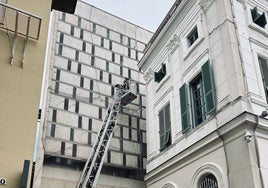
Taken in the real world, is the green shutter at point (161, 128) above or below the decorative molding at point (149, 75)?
below

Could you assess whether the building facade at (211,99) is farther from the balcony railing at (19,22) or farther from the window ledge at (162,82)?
the balcony railing at (19,22)

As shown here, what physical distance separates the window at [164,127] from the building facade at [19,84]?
9.59m

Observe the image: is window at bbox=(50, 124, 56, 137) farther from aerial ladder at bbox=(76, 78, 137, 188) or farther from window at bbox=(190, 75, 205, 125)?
window at bbox=(190, 75, 205, 125)

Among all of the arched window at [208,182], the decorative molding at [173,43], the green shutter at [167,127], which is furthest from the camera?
the decorative molding at [173,43]

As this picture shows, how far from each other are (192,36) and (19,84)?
35.7ft

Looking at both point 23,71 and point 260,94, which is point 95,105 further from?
point 23,71

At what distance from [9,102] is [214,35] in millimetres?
9836

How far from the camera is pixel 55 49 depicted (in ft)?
72.2

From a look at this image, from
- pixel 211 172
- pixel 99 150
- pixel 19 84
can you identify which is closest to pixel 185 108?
pixel 211 172

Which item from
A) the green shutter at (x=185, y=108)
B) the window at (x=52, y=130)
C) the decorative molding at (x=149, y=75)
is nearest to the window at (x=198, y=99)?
the green shutter at (x=185, y=108)

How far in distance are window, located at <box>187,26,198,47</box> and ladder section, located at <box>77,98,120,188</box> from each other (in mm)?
6300

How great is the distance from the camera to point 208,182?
1324cm

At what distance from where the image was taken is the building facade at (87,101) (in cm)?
1928

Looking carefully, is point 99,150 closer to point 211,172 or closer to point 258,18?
point 211,172
